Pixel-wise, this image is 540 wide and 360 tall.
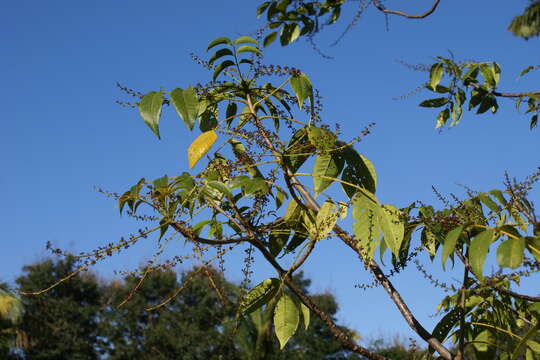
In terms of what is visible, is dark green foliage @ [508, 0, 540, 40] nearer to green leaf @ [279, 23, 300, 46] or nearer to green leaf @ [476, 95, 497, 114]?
green leaf @ [476, 95, 497, 114]

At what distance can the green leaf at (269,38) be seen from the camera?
141cm

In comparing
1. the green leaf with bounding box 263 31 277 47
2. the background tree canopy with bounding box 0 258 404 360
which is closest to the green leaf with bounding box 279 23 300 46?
the green leaf with bounding box 263 31 277 47

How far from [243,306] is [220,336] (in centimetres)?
1855

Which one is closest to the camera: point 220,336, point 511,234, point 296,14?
point 511,234

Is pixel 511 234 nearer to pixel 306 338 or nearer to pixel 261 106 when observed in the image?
pixel 261 106

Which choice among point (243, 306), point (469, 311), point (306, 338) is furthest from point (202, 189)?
point (306, 338)

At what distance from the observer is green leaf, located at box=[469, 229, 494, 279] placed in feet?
2.54

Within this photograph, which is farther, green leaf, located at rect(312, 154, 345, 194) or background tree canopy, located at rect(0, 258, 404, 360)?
background tree canopy, located at rect(0, 258, 404, 360)

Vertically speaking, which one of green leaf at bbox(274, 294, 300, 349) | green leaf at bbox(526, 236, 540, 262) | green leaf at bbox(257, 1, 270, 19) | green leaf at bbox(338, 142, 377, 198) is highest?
green leaf at bbox(257, 1, 270, 19)

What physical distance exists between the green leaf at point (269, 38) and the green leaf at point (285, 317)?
2.32 feet

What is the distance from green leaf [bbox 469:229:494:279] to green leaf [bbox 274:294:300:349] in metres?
0.36

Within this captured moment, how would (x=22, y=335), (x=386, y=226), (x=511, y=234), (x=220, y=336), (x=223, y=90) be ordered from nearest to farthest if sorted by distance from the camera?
1. (x=511, y=234)
2. (x=386, y=226)
3. (x=223, y=90)
4. (x=22, y=335)
5. (x=220, y=336)

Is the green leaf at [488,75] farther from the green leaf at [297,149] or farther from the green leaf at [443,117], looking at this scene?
the green leaf at [297,149]

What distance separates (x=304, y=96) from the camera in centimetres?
112
